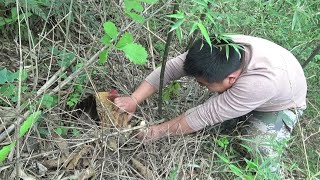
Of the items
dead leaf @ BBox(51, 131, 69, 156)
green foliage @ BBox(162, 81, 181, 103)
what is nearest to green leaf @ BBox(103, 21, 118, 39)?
dead leaf @ BBox(51, 131, 69, 156)

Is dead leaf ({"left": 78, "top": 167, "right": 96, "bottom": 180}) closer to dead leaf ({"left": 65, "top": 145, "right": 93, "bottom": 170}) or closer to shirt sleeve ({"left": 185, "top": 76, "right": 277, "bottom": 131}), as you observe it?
dead leaf ({"left": 65, "top": 145, "right": 93, "bottom": 170})

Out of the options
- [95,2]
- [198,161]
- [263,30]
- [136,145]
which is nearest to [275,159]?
[198,161]

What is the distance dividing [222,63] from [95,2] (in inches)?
45.7

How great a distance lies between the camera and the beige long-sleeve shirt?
2.20 m

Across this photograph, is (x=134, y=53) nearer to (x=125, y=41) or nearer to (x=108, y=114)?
(x=125, y=41)

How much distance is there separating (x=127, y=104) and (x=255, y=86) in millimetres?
725

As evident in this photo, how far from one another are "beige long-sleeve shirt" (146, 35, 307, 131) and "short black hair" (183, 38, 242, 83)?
0.10 metres

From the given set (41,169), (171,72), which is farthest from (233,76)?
(41,169)

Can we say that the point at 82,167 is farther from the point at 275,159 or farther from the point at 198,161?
the point at 275,159

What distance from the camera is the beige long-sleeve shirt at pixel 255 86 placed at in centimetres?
220

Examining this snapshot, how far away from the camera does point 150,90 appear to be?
2.49 meters

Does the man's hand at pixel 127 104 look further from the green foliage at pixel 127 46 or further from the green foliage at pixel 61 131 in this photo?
the green foliage at pixel 127 46

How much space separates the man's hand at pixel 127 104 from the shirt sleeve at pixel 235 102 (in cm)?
32

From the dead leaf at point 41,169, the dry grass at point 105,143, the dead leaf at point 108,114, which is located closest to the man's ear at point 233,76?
the dry grass at point 105,143
